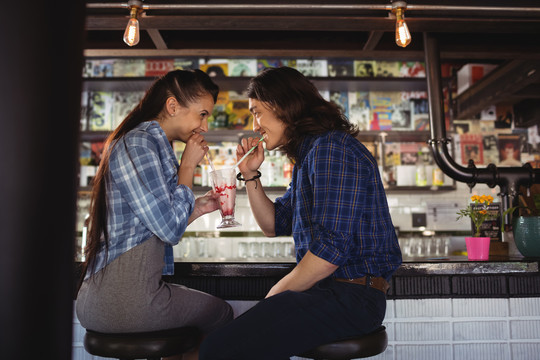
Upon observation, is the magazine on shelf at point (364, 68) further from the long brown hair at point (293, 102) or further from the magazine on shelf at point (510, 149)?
the long brown hair at point (293, 102)

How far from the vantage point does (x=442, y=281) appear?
78.6 inches

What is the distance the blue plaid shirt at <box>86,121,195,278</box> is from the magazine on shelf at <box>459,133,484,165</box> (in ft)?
13.6

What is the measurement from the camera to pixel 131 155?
4.71 feet

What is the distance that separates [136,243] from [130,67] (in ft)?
12.6

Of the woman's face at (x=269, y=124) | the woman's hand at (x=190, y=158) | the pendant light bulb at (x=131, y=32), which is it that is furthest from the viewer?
the pendant light bulb at (x=131, y=32)

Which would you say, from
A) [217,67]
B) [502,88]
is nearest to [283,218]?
[217,67]

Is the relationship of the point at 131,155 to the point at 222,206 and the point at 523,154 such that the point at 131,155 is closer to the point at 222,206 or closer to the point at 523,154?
the point at 222,206

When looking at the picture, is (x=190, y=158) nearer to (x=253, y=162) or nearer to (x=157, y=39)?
(x=253, y=162)

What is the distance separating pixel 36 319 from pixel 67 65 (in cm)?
15

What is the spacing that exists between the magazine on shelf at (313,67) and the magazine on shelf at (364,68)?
34 cm

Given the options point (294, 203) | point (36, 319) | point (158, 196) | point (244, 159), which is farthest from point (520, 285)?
point (36, 319)

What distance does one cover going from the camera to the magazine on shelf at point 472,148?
15.9 feet

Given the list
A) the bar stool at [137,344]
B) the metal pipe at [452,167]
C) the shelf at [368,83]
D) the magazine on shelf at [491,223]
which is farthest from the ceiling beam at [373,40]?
the bar stool at [137,344]

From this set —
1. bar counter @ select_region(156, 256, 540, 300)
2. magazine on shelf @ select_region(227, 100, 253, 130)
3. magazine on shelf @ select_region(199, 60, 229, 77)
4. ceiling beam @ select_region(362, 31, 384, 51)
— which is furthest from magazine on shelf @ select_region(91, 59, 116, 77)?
bar counter @ select_region(156, 256, 540, 300)
